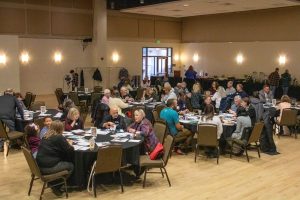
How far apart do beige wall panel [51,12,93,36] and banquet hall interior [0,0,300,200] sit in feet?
0.19

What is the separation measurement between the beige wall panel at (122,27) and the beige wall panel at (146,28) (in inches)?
14.6

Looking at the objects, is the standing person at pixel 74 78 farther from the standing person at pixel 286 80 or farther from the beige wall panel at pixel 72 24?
the standing person at pixel 286 80

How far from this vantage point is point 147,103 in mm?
11992

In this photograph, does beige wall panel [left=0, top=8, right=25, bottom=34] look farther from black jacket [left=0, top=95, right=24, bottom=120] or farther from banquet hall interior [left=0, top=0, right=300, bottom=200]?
black jacket [left=0, top=95, right=24, bottom=120]

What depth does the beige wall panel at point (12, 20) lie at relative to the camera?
18125 millimetres

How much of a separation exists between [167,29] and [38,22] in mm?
8735

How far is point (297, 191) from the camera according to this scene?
677cm

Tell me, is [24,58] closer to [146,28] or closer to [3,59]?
[3,59]

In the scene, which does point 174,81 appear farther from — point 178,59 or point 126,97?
point 126,97

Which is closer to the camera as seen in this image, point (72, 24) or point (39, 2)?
point (39, 2)

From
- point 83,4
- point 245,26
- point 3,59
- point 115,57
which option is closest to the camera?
point 3,59

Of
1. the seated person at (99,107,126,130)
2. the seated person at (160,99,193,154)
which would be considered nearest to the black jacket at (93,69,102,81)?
the seated person at (160,99,193,154)

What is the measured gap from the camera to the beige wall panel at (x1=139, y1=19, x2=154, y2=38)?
23.6 m

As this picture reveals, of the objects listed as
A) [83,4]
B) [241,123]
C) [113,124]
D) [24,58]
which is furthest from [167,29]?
[113,124]
